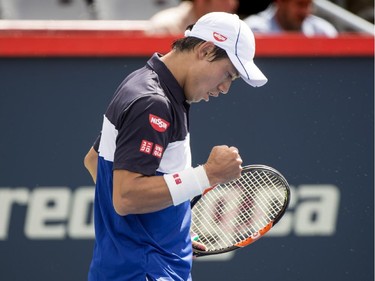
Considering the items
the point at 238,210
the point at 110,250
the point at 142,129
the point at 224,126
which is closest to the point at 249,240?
the point at 238,210

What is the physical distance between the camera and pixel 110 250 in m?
3.43

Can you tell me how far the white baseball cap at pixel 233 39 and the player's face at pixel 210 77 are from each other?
0.04 meters

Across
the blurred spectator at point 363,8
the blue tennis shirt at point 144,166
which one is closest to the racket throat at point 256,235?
the blue tennis shirt at point 144,166

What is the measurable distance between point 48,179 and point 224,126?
38.4 inches

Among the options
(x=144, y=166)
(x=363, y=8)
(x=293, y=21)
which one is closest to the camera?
(x=144, y=166)

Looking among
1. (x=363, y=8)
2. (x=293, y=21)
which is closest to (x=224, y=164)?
(x=293, y=21)

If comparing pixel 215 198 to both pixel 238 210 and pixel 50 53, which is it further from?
pixel 50 53

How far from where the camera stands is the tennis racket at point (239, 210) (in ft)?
13.3

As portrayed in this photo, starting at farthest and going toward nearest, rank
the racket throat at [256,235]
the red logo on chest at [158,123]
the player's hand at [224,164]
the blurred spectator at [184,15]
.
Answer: the blurred spectator at [184,15] < the racket throat at [256,235] < the player's hand at [224,164] < the red logo on chest at [158,123]

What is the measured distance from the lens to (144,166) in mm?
3166

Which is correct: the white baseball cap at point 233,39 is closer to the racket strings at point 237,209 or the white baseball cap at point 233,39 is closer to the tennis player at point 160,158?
the tennis player at point 160,158

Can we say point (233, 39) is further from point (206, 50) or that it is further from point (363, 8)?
point (363, 8)

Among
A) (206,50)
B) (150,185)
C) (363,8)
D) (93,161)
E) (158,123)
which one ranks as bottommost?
(363,8)

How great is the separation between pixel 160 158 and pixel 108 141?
0.25 m
